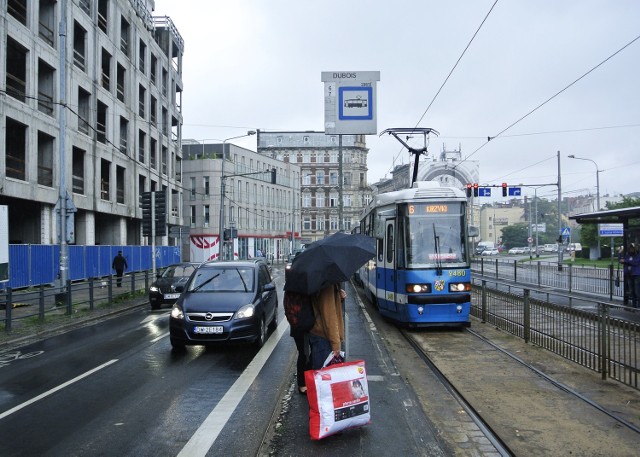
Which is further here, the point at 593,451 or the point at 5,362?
the point at 5,362

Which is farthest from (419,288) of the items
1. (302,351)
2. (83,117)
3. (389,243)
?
(83,117)

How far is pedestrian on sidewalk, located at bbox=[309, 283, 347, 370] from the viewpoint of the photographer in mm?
5695

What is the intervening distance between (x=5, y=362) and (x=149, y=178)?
103ft

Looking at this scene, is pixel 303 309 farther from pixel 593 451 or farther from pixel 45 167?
pixel 45 167

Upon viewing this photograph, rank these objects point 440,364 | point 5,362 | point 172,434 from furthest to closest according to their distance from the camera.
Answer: point 5,362 → point 440,364 → point 172,434

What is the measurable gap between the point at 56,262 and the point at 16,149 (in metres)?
6.32

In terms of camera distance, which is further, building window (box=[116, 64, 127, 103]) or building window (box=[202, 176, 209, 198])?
building window (box=[202, 176, 209, 198])

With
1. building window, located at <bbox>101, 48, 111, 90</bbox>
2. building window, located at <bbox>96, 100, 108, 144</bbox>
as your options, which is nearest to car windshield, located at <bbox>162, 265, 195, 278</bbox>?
building window, located at <bbox>96, 100, 108, 144</bbox>

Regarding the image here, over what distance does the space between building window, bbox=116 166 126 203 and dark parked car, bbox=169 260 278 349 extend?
87.9 feet

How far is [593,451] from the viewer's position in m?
4.84

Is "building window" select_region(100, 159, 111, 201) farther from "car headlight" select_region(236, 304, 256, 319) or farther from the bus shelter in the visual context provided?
the bus shelter

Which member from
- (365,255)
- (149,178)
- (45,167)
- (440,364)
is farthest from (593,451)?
(149,178)

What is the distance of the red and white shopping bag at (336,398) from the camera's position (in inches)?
195

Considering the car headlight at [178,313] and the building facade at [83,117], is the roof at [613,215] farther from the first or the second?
the building facade at [83,117]
